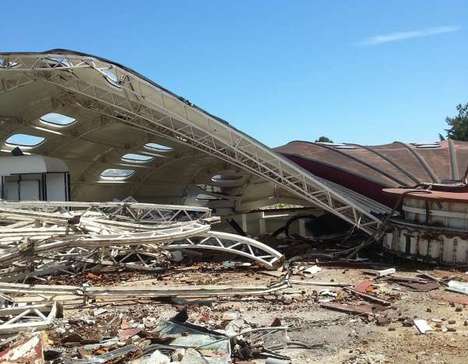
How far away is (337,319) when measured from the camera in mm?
11047

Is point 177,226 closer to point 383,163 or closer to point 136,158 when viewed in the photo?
point 383,163

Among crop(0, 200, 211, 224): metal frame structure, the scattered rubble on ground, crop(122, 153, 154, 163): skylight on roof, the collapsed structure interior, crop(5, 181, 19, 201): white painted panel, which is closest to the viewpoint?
the scattered rubble on ground

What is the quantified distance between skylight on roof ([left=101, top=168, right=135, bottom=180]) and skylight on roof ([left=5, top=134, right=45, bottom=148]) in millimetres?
7132

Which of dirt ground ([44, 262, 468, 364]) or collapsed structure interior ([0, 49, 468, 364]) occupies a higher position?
collapsed structure interior ([0, 49, 468, 364])

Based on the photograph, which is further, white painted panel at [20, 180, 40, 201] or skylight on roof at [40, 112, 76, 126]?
skylight on roof at [40, 112, 76, 126]

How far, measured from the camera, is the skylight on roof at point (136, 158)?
33.4m

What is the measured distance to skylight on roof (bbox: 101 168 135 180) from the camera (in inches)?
1398

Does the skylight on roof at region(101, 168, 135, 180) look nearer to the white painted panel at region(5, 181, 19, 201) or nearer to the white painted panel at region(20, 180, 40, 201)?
the white painted panel at region(20, 180, 40, 201)

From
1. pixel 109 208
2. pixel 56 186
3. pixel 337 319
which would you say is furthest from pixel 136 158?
pixel 337 319

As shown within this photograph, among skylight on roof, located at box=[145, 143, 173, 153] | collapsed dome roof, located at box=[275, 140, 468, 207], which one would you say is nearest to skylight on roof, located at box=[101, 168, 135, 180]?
skylight on roof, located at box=[145, 143, 173, 153]

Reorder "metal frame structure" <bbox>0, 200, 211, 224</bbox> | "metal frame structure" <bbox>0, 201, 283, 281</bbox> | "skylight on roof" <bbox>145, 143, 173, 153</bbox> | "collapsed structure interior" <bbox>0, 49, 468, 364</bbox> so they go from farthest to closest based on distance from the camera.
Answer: "skylight on roof" <bbox>145, 143, 173, 153</bbox>
"metal frame structure" <bbox>0, 200, 211, 224</bbox>
"metal frame structure" <bbox>0, 201, 283, 281</bbox>
"collapsed structure interior" <bbox>0, 49, 468, 364</bbox>

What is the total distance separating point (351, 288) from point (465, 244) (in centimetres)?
502

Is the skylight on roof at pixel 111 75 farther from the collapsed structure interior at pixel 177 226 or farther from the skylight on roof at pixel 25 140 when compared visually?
the skylight on roof at pixel 25 140

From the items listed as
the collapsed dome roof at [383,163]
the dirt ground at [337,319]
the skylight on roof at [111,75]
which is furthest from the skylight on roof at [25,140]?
the dirt ground at [337,319]
